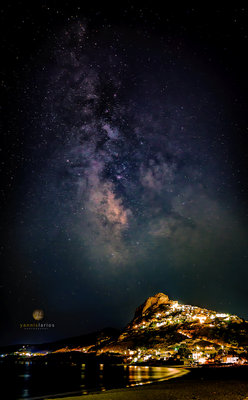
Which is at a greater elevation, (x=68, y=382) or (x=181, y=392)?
(x=181, y=392)

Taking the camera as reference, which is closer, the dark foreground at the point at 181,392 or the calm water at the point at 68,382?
the dark foreground at the point at 181,392

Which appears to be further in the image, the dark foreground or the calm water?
the calm water

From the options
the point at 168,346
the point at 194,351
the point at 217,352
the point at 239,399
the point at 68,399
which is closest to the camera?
the point at 239,399

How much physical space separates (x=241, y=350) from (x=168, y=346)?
177ft

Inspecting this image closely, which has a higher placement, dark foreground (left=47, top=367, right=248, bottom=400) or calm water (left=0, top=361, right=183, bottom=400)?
dark foreground (left=47, top=367, right=248, bottom=400)

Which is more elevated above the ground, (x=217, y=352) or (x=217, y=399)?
(x=217, y=399)

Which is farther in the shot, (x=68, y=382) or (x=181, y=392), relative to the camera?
(x=68, y=382)

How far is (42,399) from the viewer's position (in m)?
30.0

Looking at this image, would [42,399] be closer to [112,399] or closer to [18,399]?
[18,399]

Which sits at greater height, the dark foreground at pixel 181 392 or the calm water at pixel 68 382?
the dark foreground at pixel 181 392

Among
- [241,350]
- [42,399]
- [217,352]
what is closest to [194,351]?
[217,352]

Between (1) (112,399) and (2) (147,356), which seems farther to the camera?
(2) (147,356)

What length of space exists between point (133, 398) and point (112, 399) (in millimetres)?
2099

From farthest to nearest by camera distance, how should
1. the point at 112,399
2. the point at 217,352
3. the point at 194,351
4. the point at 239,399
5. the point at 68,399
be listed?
1. the point at 194,351
2. the point at 217,352
3. the point at 68,399
4. the point at 112,399
5. the point at 239,399
